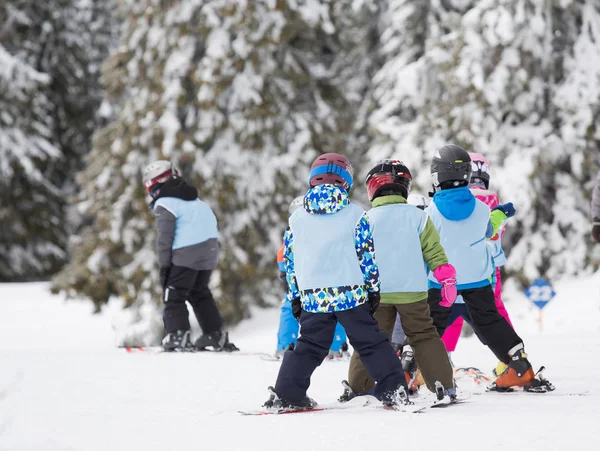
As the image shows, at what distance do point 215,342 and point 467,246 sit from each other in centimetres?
386

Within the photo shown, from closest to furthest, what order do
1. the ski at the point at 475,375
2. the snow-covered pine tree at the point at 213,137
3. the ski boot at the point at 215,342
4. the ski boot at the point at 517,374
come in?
the ski boot at the point at 517,374, the ski at the point at 475,375, the ski boot at the point at 215,342, the snow-covered pine tree at the point at 213,137

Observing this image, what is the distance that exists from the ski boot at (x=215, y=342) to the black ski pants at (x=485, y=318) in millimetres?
3653

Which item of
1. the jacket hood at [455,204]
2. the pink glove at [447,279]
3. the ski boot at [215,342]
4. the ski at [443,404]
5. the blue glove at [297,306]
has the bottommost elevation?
the ski boot at [215,342]

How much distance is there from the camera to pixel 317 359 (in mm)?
4594

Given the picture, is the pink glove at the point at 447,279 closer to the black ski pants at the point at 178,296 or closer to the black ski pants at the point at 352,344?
the black ski pants at the point at 352,344

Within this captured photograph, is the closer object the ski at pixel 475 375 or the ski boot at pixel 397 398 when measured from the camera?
the ski boot at pixel 397 398

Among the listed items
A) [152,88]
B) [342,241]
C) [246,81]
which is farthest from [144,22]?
[342,241]

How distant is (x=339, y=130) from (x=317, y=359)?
12368 millimetres

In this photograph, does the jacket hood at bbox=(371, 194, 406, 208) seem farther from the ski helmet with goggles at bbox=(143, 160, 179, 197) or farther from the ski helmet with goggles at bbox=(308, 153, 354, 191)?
the ski helmet with goggles at bbox=(143, 160, 179, 197)

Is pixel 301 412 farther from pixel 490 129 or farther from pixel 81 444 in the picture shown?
pixel 490 129

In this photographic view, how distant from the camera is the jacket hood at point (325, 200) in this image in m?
4.67

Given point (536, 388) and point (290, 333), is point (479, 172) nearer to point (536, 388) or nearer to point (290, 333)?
point (536, 388)

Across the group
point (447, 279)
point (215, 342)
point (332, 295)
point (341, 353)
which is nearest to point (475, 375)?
point (447, 279)

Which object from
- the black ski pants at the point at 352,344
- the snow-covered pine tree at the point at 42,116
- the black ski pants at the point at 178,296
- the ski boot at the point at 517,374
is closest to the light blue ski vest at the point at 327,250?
the black ski pants at the point at 352,344
